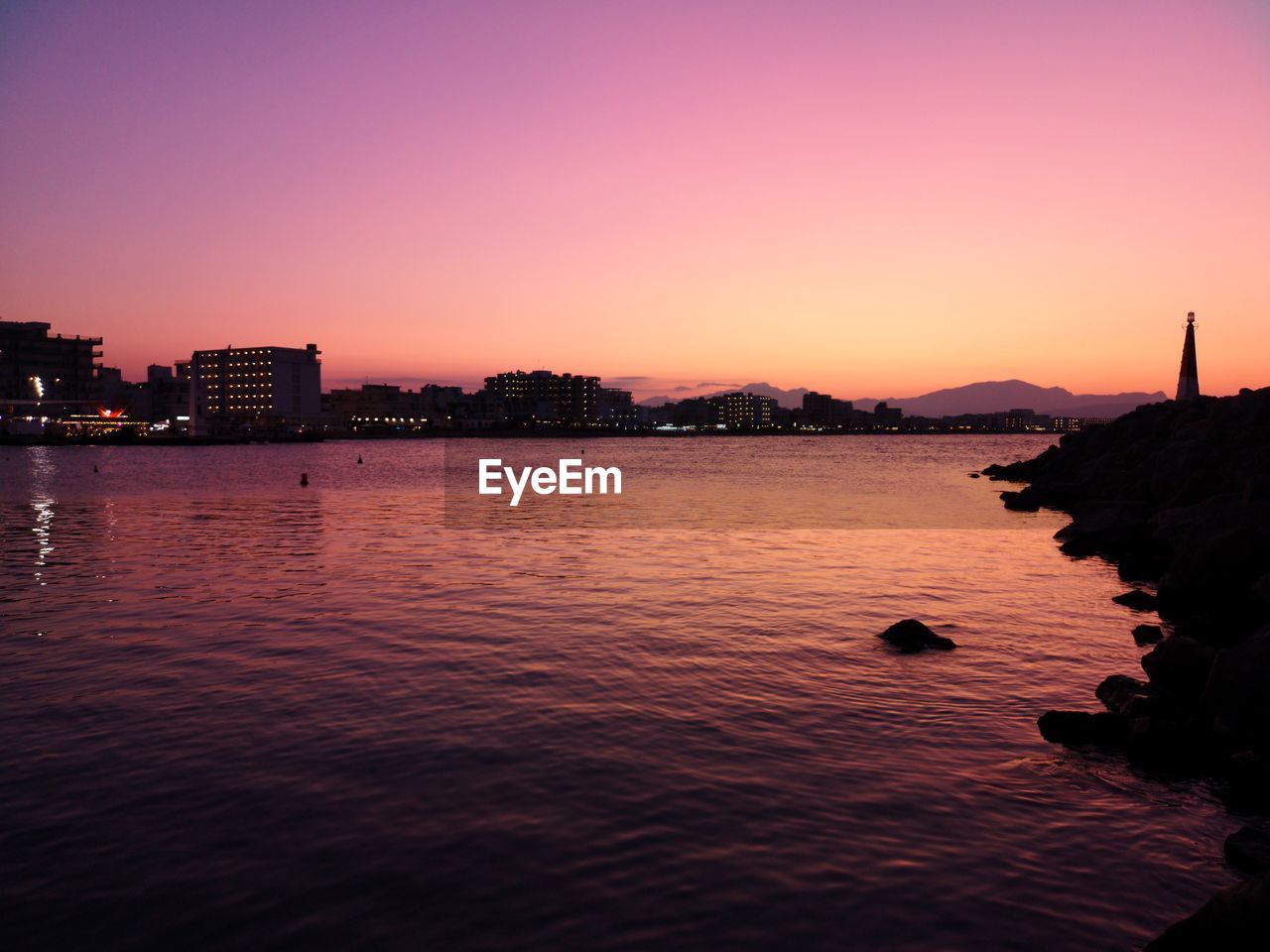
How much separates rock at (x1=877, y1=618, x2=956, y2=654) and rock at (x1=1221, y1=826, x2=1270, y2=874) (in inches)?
315

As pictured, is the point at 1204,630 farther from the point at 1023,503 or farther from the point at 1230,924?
the point at 1023,503

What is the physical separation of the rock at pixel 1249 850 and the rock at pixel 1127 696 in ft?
10.8

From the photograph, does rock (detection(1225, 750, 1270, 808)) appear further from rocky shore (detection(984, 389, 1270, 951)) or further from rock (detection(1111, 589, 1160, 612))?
rock (detection(1111, 589, 1160, 612))

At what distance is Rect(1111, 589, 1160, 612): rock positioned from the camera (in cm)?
2153

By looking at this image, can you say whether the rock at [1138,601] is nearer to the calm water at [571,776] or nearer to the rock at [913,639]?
the calm water at [571,776]

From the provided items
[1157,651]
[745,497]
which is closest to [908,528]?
[745,497]

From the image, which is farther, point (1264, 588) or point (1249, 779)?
point (1264, 588)

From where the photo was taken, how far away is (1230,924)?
251 inches

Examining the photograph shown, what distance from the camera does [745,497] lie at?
59812 mm

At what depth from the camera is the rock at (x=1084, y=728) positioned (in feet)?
38.2

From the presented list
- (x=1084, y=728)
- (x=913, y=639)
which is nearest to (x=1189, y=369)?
(x=913, y=639)

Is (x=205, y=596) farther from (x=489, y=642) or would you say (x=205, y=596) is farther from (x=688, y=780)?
(x=688, y=780)

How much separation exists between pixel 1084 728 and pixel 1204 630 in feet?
25.9

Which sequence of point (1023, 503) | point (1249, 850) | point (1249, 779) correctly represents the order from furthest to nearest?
point (1023, 503)
point (1249, 779)
point (1249, 850)
